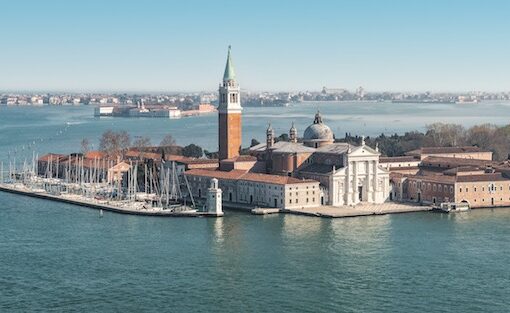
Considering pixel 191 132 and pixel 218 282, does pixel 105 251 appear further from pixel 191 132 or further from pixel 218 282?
pixel 191 132

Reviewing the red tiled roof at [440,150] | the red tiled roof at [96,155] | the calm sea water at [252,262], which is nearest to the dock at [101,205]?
the calm sea water at [252,262]

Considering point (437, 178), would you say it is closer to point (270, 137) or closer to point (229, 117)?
point (270, 137)

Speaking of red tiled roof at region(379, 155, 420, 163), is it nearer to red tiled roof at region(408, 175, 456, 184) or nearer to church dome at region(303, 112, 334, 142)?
church dome at region(303, 112, 334, 142)

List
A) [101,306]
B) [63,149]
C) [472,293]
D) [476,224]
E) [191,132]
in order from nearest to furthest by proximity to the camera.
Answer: [101,306] → [472,293] → [476,224] → [63,149] → [191,132]

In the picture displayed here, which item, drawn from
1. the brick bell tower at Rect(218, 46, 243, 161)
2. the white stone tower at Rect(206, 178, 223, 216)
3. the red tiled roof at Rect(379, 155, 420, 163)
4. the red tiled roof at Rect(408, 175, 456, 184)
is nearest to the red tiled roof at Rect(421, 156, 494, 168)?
the red tiled roof at Rect(379, 155, 420, 163)

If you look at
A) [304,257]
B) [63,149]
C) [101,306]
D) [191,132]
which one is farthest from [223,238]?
[191,132]

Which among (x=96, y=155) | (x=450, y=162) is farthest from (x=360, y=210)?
(x=96, y=155)
